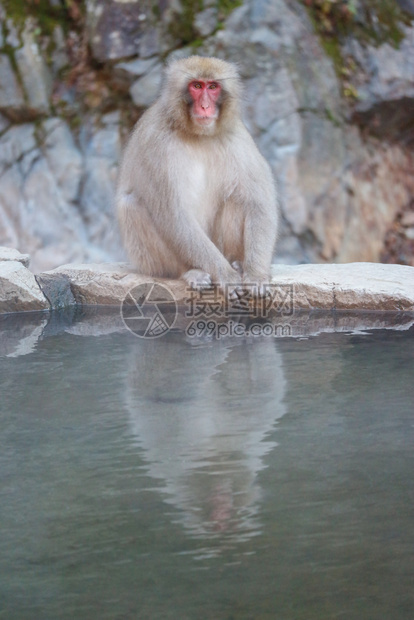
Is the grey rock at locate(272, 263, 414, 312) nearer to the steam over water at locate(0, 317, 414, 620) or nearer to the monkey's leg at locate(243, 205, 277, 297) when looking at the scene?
the monkey's leg at locate(243, 205, 277, 297)

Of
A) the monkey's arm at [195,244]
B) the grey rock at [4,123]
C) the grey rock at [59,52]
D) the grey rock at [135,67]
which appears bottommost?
the monkey's arm at [195,244]

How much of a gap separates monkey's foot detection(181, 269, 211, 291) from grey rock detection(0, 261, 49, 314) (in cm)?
87

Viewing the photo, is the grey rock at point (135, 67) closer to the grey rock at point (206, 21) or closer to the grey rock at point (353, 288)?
the grey rock at point (206, 21)

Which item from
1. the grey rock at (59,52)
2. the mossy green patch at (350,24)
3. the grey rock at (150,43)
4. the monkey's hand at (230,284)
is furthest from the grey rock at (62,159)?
the monkey's hand at (230,284)

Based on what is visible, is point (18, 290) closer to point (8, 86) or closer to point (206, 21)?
point (8, 86)

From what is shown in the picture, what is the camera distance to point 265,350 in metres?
4.00

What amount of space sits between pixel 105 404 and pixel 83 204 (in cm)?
529

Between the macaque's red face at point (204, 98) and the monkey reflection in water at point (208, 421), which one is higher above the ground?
the macaque's red face at point (204, 98)

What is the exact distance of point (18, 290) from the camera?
5.03 meters

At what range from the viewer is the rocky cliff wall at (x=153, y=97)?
7.94 metres

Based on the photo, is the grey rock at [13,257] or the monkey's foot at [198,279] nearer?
the monkey's foot at [198,279]

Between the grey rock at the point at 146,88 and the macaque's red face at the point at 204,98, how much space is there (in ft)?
10.4

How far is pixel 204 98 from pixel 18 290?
58.5 inches

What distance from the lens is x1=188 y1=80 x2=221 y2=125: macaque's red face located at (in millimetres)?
4816
